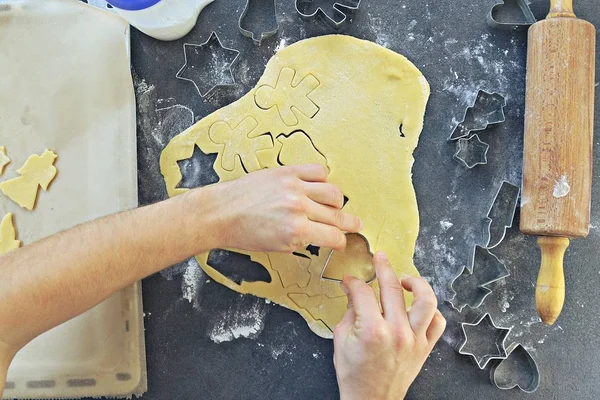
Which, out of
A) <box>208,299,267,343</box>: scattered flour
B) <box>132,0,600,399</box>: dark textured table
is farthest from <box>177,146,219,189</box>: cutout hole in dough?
<box>208,299,267,343</box>: scattered flour

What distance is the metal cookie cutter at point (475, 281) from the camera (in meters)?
1.31

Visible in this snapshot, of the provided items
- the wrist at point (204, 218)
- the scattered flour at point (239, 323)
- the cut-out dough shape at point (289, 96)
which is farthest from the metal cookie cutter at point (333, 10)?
the scattered flour at point (239, 323)

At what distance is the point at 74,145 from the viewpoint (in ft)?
4.51

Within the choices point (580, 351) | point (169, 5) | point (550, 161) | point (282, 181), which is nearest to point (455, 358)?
point (580, 351)

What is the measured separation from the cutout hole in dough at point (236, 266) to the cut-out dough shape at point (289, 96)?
37 cm

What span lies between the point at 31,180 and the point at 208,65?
0.55 m

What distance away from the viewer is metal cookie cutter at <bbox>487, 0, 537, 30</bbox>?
1.33 metres

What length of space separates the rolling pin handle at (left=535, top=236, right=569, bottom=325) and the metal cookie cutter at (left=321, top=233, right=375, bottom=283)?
40 cm

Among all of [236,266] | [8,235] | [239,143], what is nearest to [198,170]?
[239,143]

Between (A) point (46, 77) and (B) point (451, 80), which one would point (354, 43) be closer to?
(B) point (451, 80)

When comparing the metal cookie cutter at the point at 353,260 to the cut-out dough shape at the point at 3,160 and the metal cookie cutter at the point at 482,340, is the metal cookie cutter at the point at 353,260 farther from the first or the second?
the cut-out dough shape at the point at 3,160

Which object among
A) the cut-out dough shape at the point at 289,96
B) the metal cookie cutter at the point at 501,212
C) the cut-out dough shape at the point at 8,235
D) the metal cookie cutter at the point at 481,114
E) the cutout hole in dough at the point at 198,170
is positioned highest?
the cut-out dough shape at the point at 289,96

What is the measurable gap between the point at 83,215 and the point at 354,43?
84 centimetres

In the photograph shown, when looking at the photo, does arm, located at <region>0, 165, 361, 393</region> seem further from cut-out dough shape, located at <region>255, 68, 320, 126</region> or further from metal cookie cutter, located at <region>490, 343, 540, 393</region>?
metal cookie cutter, located at <region>490, 343, 540, 393</region>
